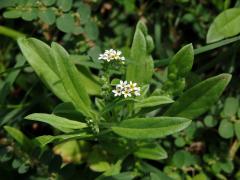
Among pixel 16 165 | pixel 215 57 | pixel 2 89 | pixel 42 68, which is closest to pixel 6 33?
pixel 2 89

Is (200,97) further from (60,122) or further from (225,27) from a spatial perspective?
(60,122)

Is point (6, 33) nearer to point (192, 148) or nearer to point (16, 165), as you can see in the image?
point (16, 165)

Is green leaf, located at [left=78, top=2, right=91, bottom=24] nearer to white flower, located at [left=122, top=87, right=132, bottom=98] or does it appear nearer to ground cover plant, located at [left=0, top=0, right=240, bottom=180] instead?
ground cover plant, located at [left=0, top=0, right=240, bottom=180]

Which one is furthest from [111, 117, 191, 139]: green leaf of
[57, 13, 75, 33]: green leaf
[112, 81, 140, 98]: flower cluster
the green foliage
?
[57, 13, 75, 33]: green leaf

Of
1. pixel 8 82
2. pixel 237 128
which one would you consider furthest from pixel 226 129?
pixel 8 82

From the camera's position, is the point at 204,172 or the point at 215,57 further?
the point at 215,57

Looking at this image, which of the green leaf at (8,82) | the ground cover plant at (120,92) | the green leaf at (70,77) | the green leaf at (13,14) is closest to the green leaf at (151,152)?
the ground cover plant at (120,92)

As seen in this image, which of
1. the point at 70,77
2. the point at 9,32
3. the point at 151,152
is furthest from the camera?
the point at 9,32
